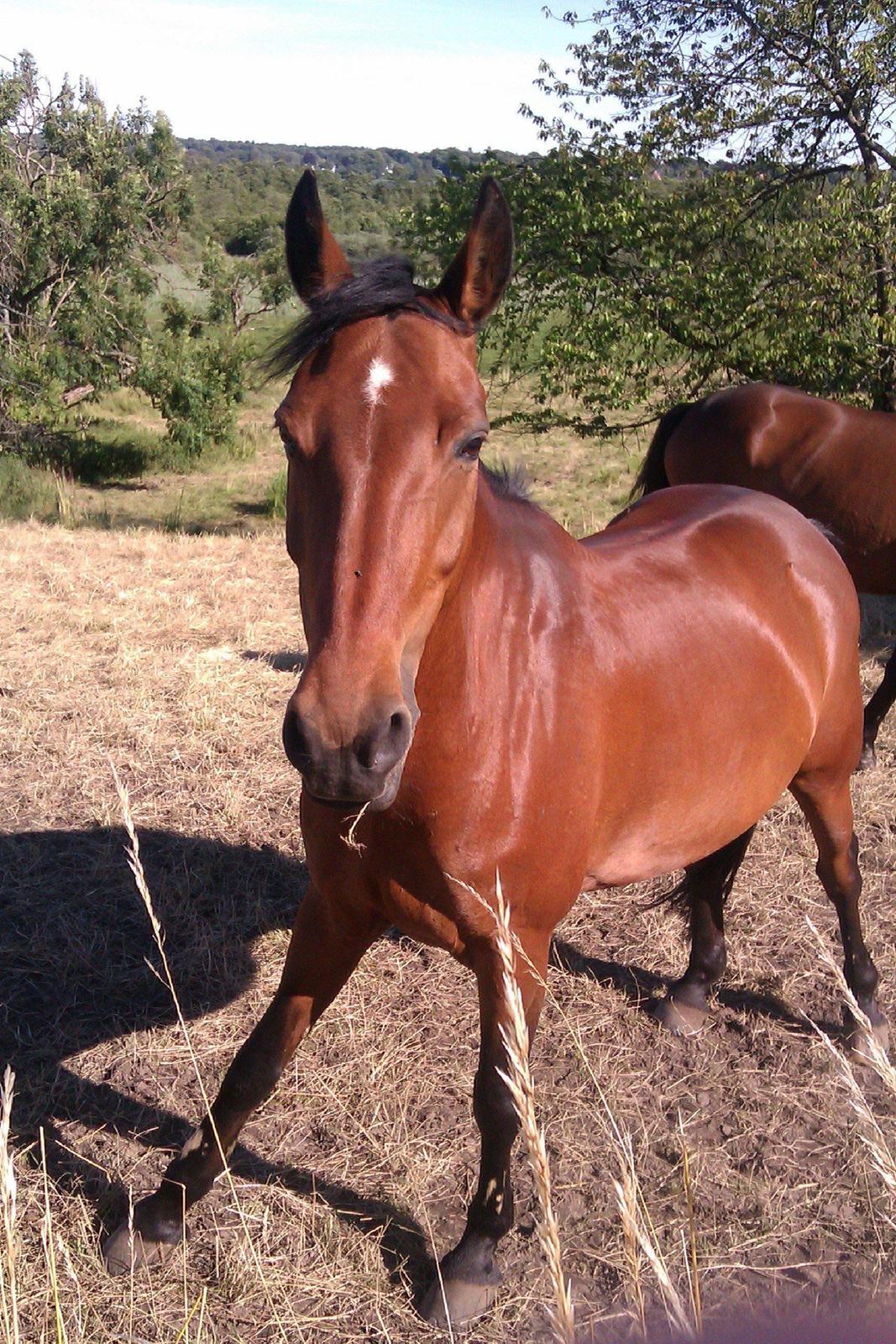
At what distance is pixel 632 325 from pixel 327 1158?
7.95m

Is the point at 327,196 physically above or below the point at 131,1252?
above

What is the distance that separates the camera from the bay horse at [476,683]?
1662 mm

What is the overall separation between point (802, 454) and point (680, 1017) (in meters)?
4.25

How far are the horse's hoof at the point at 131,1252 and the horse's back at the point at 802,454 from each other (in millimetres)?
5250

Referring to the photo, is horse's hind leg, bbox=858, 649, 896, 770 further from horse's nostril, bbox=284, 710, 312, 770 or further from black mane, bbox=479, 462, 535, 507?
horse's nostril, bbox=284, 710, 312, 770

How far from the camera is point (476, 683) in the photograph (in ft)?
6.82

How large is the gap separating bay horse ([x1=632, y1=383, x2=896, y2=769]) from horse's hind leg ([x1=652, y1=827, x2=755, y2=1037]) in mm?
2606

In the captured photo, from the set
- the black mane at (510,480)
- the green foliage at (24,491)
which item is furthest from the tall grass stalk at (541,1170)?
the green foliage at (24,491)

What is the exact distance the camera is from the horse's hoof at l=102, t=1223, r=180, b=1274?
2355mm

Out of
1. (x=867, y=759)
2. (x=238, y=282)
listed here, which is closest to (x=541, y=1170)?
(x=867, y=759)

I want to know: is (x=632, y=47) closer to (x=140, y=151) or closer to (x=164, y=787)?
(x=140, y=151)

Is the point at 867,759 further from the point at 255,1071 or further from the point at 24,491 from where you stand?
the point at 24,491

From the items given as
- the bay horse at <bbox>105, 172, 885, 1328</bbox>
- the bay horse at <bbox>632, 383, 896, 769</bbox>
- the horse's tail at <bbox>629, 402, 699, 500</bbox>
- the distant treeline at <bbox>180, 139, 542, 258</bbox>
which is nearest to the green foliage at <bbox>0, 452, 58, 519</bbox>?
the distant treeline at <bbox>180, 139, 542, 258</bbox>

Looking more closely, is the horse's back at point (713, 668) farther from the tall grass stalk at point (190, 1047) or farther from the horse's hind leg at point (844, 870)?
the tall grass stalk at point (190, 1047)
